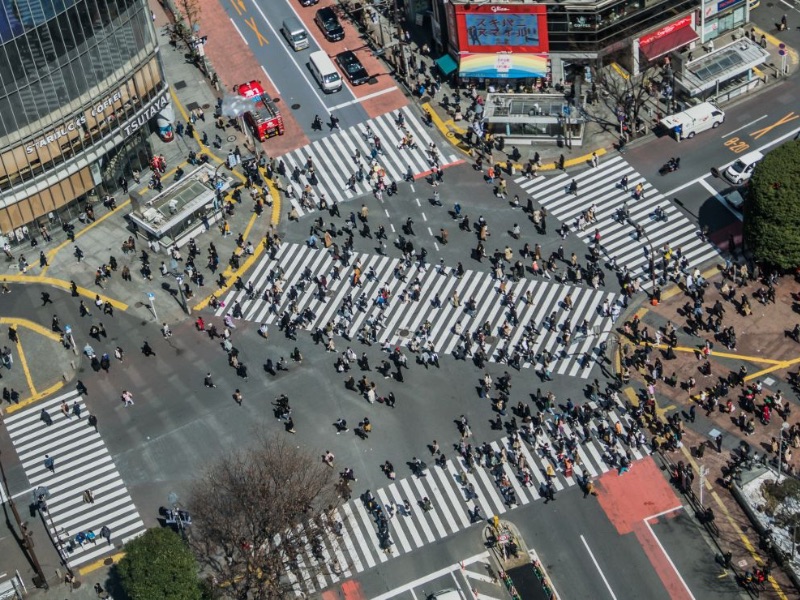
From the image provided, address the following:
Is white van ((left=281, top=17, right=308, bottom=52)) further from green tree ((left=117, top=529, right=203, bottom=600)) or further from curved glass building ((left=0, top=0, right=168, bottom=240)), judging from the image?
green tree ((left=117, top=529, right=203, bottom=600))

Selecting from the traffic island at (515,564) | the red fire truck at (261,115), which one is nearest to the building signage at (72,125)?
the red fire truck at (261,115)

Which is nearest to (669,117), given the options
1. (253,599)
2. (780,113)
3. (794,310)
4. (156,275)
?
(780,113)

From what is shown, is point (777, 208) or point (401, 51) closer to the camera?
point (777, 208)

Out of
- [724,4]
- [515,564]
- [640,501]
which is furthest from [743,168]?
[515,564]

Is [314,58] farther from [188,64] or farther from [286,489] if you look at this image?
[286,489]

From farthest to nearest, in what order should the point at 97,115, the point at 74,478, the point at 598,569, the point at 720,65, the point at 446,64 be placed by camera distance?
the point at 446,64 → the point at 720,65 → the point at 97,115 → the point at 74,478 → the point at 598,569

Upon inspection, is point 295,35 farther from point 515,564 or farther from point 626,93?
point 515,564

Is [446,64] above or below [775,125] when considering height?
above
